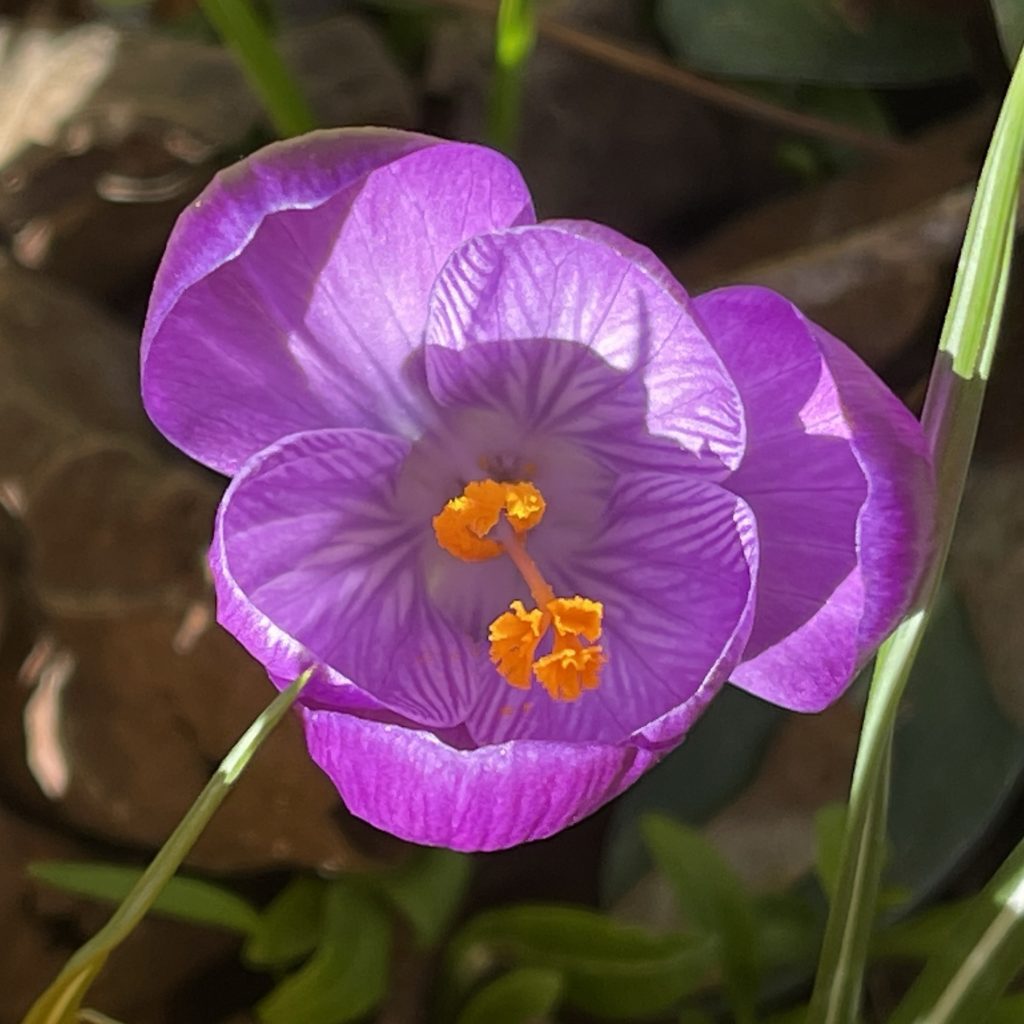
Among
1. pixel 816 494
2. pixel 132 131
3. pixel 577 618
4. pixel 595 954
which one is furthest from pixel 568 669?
pixel 132 131

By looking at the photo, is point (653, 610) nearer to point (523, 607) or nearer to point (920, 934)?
point (523, 607)

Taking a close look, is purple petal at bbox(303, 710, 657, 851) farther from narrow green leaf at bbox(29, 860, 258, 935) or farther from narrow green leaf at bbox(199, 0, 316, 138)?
Answer: narrow green leaf at bbox(199, 0, 316, 138)

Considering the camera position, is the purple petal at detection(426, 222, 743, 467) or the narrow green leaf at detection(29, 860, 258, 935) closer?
the purple petal at detection(426, 222, 743, 467)

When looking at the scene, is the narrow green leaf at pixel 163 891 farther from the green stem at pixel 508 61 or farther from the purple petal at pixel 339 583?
the green stem at pixel 508 61

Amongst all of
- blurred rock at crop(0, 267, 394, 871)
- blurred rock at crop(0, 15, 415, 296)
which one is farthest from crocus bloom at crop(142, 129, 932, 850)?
blurred rock at crop(0, 15, 415, 296)

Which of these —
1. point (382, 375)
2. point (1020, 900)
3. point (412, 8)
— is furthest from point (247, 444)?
point (412, 8)

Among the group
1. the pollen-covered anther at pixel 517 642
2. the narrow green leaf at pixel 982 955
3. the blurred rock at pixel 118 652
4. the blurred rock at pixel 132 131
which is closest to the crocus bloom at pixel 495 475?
the pollen-covered anther at pixel 517 642
